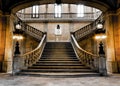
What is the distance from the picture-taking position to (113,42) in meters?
11.3

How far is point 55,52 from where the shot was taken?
1418cm

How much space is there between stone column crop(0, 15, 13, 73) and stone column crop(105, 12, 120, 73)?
21.9 feet

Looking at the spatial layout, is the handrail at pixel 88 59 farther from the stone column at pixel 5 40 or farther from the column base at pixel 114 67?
the stone column at pixel 5 40

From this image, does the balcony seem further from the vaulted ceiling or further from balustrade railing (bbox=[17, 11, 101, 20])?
the vaulted ceiling

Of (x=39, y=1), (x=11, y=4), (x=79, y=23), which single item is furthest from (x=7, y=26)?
(x=79, y=23)

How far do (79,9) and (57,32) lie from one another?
4.61 meters

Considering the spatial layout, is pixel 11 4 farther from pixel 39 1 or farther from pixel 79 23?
pixel 79 23

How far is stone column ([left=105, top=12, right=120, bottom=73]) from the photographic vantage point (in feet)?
36.4

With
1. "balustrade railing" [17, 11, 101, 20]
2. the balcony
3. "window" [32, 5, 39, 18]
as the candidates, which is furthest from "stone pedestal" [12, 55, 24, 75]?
"window" [32, 5, 39, 18]

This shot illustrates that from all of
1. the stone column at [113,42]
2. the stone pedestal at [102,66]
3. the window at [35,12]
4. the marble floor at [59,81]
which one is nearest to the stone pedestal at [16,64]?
the marble floor at [59,81]

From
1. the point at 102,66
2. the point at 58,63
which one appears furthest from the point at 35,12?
the point at 102,66

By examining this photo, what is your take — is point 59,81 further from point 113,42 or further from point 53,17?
point 53,17

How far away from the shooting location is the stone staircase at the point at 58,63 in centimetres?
1026

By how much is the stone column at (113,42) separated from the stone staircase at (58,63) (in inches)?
68.1
